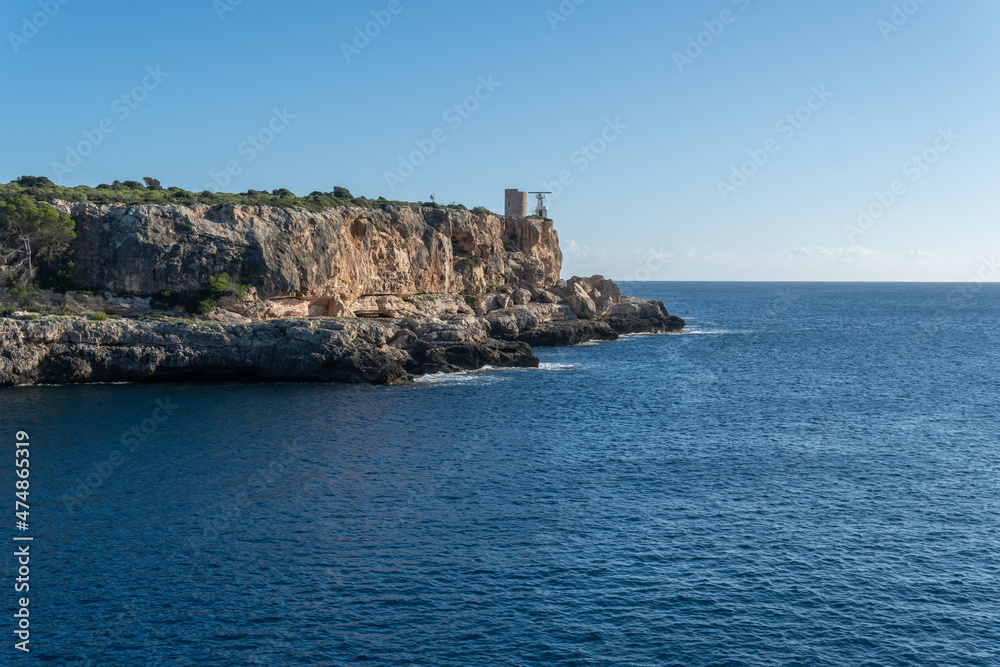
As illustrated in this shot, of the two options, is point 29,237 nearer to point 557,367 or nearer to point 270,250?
point 270,250

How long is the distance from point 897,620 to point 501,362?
5092 centimetres

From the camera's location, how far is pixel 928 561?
26.1m

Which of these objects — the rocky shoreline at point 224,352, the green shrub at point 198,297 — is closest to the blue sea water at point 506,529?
the rocky shoreline at point 224,352

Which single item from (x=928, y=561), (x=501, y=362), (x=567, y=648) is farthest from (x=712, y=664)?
(x=501, y=362)

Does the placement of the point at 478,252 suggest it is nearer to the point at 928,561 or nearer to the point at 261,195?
the point at 261,195

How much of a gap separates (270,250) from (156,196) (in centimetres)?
1511

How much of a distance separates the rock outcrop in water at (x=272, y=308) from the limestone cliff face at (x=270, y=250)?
12 cm

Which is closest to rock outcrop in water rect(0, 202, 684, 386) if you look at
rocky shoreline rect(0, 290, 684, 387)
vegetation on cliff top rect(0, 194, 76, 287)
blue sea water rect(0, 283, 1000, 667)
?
rocky shoreline rect(0, 290, 684, 387)

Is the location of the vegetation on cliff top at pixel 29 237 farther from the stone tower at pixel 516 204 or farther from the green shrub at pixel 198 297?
the stone tower at pixel 516 204

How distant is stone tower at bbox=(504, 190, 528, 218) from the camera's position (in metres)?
120

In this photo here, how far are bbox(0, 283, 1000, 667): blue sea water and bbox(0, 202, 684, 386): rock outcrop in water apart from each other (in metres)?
5.07

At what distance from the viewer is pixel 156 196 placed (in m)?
74.0

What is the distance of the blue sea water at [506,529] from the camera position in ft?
69.4

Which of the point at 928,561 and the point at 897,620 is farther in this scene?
the point at 928,561
